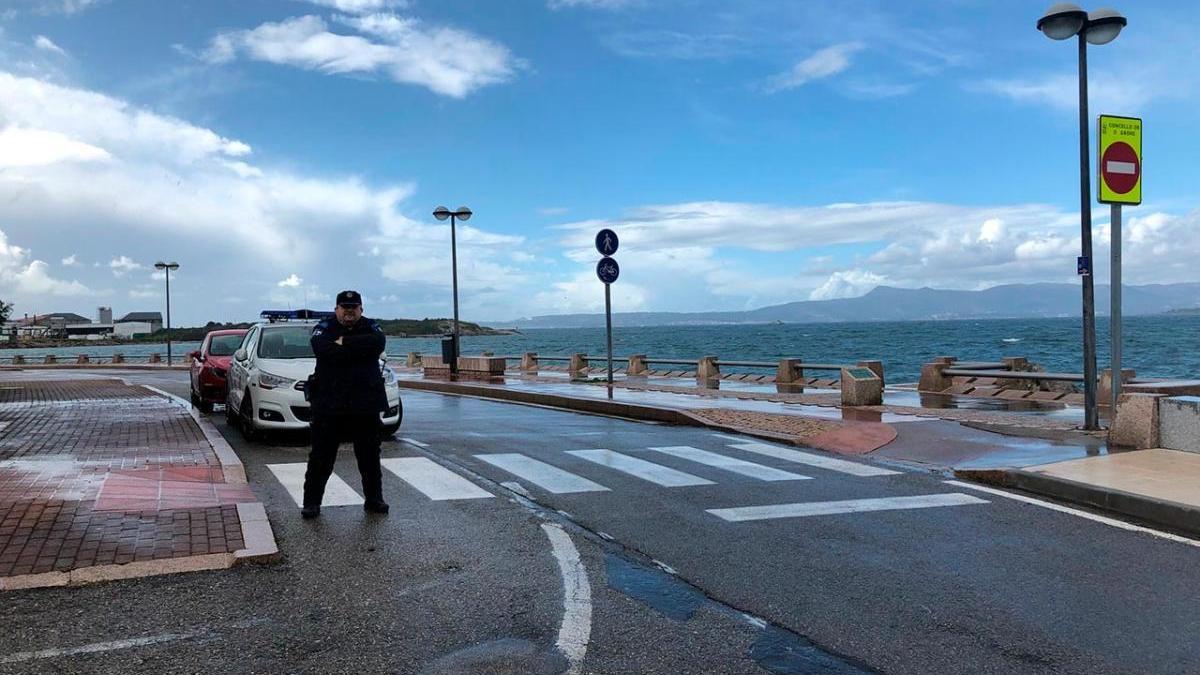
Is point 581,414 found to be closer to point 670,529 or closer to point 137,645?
point 670,529

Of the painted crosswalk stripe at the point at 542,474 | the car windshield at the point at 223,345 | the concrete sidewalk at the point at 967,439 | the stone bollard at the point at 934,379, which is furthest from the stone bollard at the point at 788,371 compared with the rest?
the painted crosswalk stripe at the point at 542,474

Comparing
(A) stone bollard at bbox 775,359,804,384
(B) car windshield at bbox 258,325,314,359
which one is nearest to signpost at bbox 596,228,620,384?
(A) stone bollard at bbox 775,359,804,384

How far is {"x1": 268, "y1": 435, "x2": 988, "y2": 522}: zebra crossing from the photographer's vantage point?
24.1 feet

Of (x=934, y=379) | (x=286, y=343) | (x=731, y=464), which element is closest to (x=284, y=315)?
(x=286, y=343)

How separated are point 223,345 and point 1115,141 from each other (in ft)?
50.5

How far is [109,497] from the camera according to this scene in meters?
7.02

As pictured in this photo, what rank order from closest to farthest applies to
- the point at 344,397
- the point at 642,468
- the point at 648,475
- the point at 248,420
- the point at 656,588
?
A: the point at 656,588
the point at 344,397
the point at 648,475
the point at 642,468
the point at 248,420

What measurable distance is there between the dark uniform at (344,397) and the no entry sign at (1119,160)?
29.0 feet

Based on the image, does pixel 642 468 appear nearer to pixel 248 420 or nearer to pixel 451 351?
pixel 248 420

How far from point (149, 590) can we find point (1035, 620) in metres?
4.86

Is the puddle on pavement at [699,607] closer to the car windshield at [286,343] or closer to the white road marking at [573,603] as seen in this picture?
the white road marking at [573,603]

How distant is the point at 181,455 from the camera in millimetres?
9680

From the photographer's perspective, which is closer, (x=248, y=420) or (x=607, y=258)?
(x=248, y=420)

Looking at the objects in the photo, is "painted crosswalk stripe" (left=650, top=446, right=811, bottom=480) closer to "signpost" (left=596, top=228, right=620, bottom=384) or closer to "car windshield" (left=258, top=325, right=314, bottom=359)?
"car windshield" (left=258, top=325, right=314, bottom=359)
